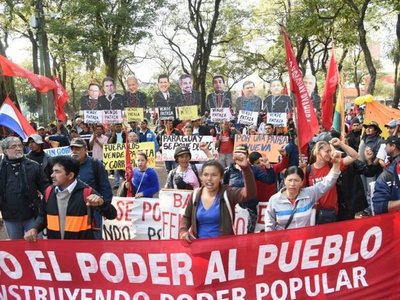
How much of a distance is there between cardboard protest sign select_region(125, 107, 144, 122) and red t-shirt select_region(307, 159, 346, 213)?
5.65 metres

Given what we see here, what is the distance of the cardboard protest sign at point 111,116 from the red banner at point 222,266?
5.98 metres

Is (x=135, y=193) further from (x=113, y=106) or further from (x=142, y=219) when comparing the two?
(x=113, y=106)

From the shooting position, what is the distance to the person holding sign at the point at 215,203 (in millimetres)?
3787

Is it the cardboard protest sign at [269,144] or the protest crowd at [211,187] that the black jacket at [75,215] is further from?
the cardboard protest sign at [269,144]

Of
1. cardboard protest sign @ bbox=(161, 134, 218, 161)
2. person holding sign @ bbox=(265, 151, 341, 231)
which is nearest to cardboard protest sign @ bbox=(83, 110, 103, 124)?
cardboard protest sign @ bbox=(161, 134, 218, 161)

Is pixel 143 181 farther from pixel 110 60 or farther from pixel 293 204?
pixel 110 60

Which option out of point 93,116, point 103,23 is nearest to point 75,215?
point 93,116

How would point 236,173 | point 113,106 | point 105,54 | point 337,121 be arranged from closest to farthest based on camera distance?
point 236,173 → point 337,121 → point 113,106 → point 105,54

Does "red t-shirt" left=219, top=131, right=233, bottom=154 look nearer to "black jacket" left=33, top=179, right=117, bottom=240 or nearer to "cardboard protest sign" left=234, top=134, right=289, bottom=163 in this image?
"cardboard protest sign" left=234, top=134, right=289, bottom=163

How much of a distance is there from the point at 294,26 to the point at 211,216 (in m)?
17.6

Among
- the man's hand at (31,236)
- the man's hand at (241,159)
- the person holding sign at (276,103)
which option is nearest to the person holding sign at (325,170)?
the man's hand at (241,159)

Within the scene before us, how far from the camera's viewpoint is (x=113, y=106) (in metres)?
9.81

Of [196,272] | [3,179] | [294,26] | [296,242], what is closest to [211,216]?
[196,272]

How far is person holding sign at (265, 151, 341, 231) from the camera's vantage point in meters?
4.03
